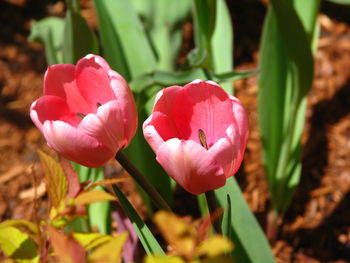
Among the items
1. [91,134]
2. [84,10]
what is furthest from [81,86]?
[84,10]

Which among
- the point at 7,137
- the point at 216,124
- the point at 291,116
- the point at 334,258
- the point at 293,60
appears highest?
the point at 216,124

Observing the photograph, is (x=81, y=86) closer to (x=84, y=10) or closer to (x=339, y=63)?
(x=339, y=63)

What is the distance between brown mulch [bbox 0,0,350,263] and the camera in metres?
1.56

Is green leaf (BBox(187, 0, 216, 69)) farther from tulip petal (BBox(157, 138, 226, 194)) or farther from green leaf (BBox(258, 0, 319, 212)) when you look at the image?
tulip petal (BBox(157, 138, 226, 194))

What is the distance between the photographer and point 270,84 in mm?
1422

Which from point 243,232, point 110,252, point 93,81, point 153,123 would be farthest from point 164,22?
point 110,252

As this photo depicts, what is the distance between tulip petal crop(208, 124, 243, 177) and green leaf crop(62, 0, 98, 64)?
55 cm

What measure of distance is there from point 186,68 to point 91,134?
0.61 meters

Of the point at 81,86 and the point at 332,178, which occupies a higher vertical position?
the point at 81,86

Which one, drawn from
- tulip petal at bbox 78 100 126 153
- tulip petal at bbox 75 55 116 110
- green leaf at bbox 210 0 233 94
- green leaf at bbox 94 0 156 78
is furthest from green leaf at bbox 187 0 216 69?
tulip petal at bbox 78 100 126 153

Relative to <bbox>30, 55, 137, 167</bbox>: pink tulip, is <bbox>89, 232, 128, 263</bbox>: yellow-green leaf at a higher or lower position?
higher

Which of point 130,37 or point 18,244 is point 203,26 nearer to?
point 130,37

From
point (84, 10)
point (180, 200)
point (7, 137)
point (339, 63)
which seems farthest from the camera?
point (84, 10)

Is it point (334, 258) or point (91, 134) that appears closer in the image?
point (91, 134)
